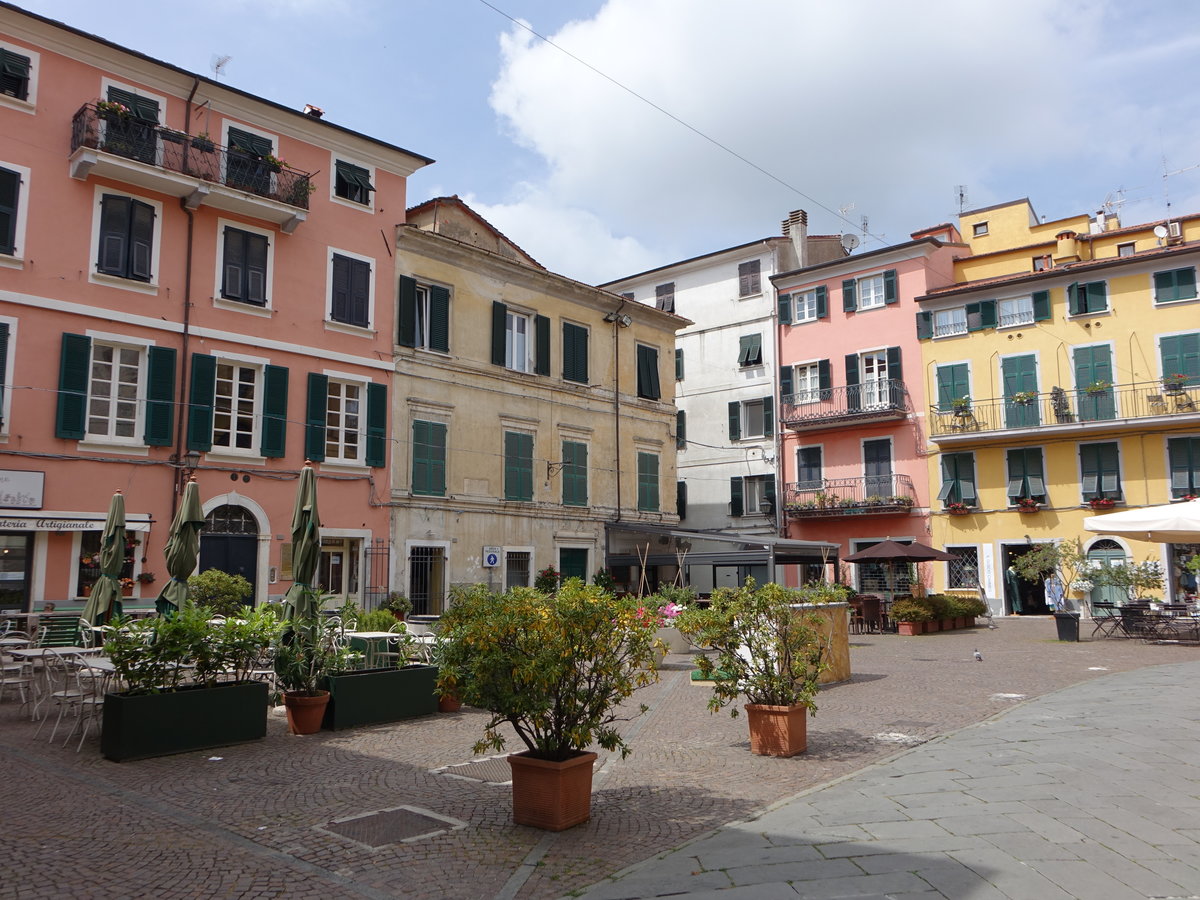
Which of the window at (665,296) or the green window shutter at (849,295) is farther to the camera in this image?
the window at (665,296)

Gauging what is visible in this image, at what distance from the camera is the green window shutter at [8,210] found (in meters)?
15.3

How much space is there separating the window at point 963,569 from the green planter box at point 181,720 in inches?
964

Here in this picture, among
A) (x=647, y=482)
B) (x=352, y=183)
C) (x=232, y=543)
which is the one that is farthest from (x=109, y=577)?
(x=647, y=482)

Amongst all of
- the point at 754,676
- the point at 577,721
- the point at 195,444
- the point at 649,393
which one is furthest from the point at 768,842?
the point at 649,393

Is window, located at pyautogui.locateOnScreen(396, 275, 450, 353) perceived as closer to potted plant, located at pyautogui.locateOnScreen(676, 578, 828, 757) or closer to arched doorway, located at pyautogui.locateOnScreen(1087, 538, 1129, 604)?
potted plant, located at pyautogui.locateOnScreen(676, 578, 828, 757)

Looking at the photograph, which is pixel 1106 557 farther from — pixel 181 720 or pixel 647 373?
pixel 181 720

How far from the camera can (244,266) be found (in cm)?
1825

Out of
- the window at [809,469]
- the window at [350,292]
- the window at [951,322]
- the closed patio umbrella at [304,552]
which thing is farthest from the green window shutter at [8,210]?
the window at [951,322]

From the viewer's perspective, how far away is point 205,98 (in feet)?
58.9

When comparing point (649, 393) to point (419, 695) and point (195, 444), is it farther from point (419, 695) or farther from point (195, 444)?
point (419, 695)

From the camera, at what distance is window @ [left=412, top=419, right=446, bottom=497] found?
20.7 meters

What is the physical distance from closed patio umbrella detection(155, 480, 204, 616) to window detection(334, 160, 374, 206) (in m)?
10.5

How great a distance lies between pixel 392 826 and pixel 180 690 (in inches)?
129

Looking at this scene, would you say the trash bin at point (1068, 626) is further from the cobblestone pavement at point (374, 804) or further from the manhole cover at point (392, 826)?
the manhole cover at point (392, 826)
